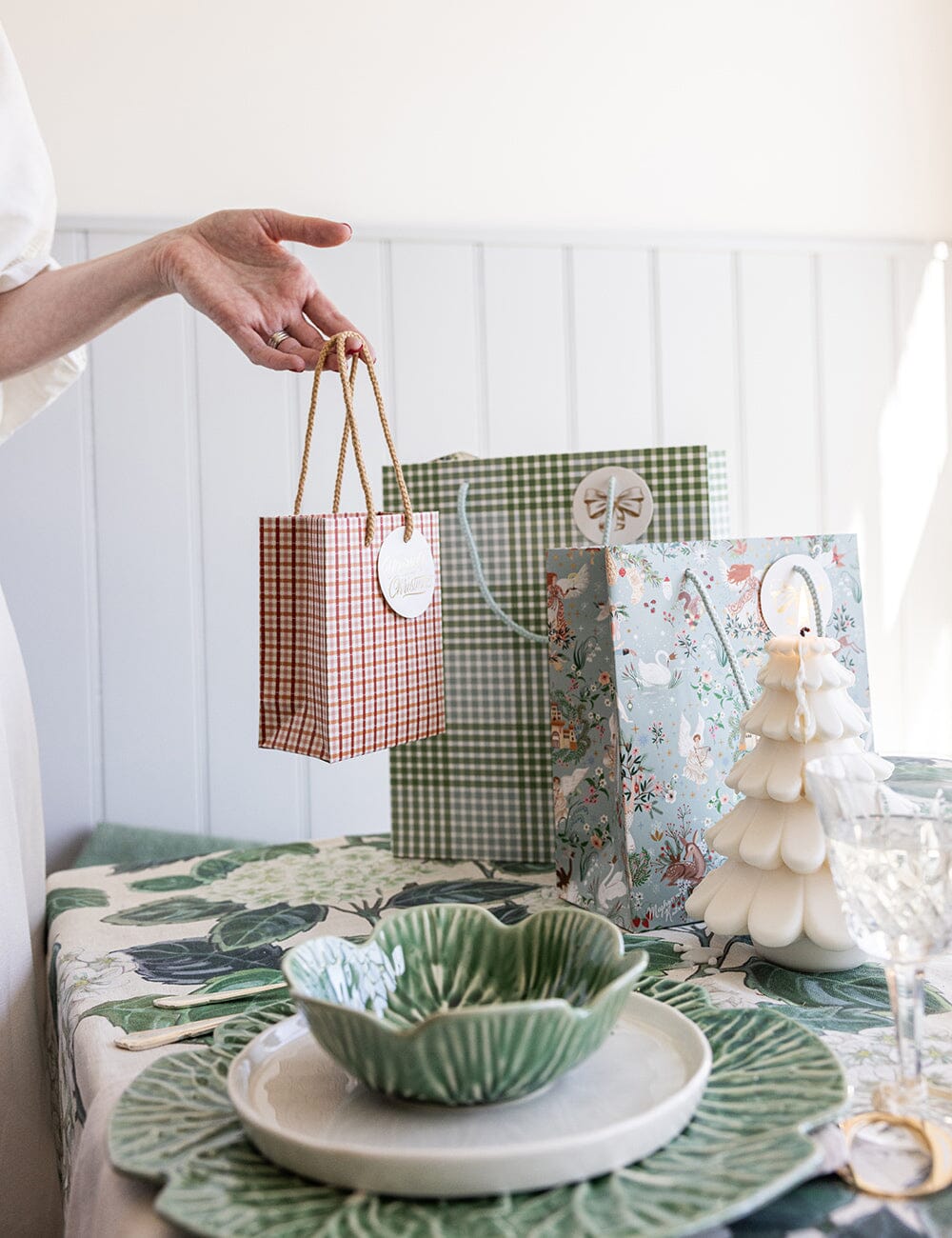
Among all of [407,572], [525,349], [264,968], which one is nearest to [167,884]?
[264,968]

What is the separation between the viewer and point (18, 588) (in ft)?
5.39

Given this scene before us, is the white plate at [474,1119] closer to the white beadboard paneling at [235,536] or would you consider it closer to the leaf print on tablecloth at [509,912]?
the leaf print on tablecloth at [509,912]

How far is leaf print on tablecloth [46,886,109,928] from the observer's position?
3.33 feet

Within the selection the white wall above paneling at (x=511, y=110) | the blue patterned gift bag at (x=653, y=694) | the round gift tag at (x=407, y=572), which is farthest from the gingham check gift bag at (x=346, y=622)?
the white wall above paneling at (x=511, y=110)

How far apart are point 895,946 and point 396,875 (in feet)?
1.89

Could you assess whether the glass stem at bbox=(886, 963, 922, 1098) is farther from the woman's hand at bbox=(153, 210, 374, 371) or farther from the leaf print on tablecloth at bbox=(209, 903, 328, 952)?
the woman's hand at bbox=(153, 210, 374, 371)

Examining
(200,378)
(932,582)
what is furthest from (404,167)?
(932,582)

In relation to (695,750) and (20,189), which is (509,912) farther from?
(20,189)

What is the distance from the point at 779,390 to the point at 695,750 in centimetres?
123

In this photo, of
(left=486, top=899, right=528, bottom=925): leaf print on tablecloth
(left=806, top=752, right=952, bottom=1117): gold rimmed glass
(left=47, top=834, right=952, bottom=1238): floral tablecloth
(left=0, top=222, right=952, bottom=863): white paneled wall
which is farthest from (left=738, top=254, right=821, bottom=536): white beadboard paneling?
(left=806, top=752, right=952, bottom=1117): gold rimmed glass

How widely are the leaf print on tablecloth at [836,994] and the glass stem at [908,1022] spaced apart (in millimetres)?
105

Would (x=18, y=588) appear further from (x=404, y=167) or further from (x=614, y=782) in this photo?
(x=614, y=782)

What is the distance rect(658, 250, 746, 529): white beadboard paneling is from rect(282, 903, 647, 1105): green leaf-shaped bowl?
1.39 metres

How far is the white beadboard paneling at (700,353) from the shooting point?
1896 millimetres
